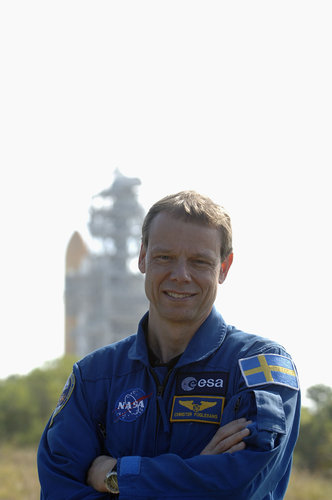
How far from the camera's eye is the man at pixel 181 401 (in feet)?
8.15

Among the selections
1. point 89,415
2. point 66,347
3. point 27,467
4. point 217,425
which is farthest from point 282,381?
point 66,347

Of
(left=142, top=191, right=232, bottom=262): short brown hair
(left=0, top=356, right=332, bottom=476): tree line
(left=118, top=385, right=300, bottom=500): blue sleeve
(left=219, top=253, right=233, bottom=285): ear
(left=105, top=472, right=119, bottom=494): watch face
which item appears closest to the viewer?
(left=118, top=385, right=300, bottom=500): blue sleeve

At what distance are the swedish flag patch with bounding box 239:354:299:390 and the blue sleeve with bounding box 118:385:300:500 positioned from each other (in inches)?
3.4

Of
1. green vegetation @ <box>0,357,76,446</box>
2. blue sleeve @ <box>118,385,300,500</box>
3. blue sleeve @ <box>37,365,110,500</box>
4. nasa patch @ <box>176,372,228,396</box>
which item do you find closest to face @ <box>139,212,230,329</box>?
nasa patch @ <box>176,372,228,396</box>

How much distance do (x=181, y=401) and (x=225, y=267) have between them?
2.24 ft

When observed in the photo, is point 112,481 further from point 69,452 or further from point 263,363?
point 263,363

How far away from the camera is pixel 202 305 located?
9.37ft

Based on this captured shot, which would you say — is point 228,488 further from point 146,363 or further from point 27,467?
point 27,467

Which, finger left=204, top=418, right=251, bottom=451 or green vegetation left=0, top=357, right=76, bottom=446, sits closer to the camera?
finger left=204, top=418, right=251, bottom=451

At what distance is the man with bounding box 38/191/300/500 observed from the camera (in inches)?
97.8

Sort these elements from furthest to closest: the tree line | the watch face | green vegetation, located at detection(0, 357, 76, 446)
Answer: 1. green vegetation, located at detection(0, 357, 76, 446)
2. the tree line
3. the watch face

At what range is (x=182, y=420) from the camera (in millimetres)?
2686

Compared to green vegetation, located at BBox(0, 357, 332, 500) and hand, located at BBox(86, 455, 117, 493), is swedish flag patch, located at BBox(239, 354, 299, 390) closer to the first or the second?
hand, located at BBox(86, 455, 117, 493)

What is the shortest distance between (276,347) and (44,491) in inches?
48.6
